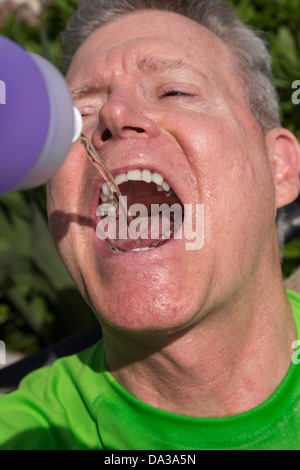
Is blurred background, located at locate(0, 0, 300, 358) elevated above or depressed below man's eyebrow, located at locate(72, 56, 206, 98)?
below

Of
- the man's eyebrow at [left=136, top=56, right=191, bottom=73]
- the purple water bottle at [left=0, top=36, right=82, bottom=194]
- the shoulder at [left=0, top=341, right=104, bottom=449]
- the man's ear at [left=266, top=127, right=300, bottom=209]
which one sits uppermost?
the purple water bottle at [left=0, top=36, right=82, bottom=194]

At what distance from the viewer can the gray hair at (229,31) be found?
78.2 inches

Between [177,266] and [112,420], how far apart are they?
563mm

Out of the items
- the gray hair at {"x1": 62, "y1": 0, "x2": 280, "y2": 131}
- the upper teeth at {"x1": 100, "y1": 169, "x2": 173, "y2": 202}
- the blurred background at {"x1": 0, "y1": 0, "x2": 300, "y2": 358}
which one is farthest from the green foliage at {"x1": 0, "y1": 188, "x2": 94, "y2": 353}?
the upper teeth at {"x1": 100, "y1": 169, "x2": 173, "y2": 202}

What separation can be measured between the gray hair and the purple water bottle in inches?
38.4

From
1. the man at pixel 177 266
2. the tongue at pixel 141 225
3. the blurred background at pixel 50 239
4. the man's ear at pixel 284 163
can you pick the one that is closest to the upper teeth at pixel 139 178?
the man at pixel 177 266

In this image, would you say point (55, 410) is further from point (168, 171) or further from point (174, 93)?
point (174, 93)

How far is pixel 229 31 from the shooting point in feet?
6.73

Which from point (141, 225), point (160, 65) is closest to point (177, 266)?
point (141, 225)

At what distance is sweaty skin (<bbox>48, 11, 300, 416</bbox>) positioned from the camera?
1574 mm

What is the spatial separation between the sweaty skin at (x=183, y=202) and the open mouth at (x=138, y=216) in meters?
0.13

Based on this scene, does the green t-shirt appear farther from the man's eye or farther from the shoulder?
the man's eye

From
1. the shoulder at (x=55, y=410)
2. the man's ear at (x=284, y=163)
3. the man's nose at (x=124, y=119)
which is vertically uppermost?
the man's nose at (x=124, y=119)

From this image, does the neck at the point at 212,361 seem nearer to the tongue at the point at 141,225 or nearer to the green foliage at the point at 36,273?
the tongue at the point at 141,225
